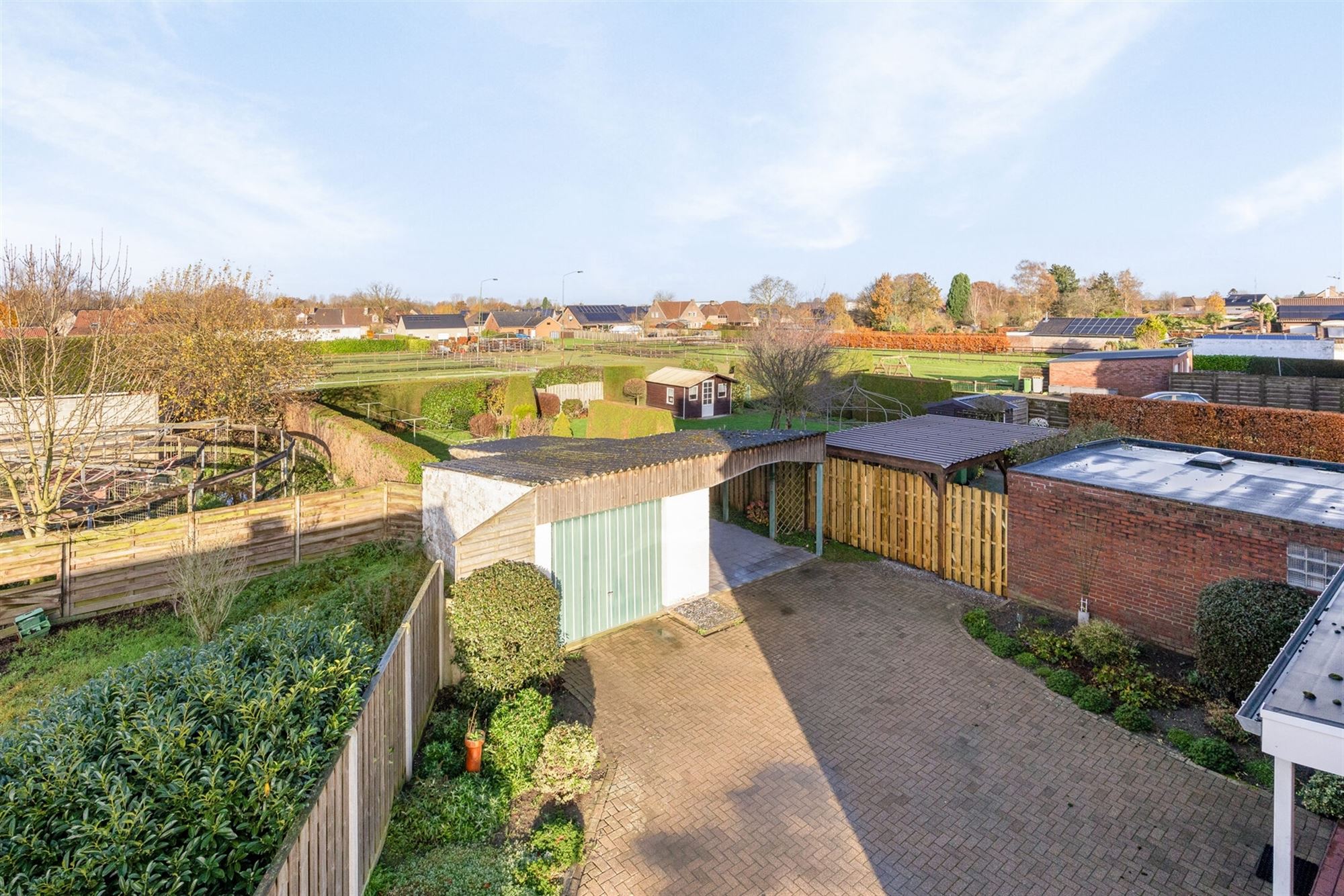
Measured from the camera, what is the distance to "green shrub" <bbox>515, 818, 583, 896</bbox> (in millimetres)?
6227

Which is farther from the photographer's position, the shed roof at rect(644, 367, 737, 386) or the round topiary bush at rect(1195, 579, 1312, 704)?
the shed roof at rect(644, 367, 737, 386)

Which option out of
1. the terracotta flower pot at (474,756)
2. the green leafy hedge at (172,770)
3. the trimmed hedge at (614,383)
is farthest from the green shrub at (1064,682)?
the trimmed hedge at (614,383)

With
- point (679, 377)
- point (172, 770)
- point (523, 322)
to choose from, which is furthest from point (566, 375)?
point (523, 322)

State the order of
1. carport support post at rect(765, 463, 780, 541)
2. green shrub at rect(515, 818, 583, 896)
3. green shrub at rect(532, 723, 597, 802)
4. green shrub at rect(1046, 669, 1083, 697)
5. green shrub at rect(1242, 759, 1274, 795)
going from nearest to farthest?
green shrub at rect(515, 818, 583, 896) < green shrub at rect(1242, 759, 1274, 795) < green shrub at rect(532, 723, 597, 802) < green shrub at rect(1046, 669, 1083, 697) < carport support post at rect(765, 463, 780, 541)

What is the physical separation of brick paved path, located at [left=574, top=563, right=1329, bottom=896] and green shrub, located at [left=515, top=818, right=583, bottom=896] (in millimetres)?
223

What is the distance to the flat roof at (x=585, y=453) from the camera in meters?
10.9

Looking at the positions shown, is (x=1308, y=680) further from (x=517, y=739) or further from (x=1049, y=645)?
(x=517, y=739)

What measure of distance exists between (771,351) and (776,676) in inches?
703

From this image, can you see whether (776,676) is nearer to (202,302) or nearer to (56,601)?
(56,601)

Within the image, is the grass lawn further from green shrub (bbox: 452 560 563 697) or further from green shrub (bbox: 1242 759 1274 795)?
green shrub (bbox: 1242 759 1274 795)

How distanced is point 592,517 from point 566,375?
24.2m

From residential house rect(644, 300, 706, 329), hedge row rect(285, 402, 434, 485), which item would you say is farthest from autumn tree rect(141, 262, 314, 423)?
residential house rect(644, 300, 706, 329)

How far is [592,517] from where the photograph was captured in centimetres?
1102

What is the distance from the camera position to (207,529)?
1295 cm
